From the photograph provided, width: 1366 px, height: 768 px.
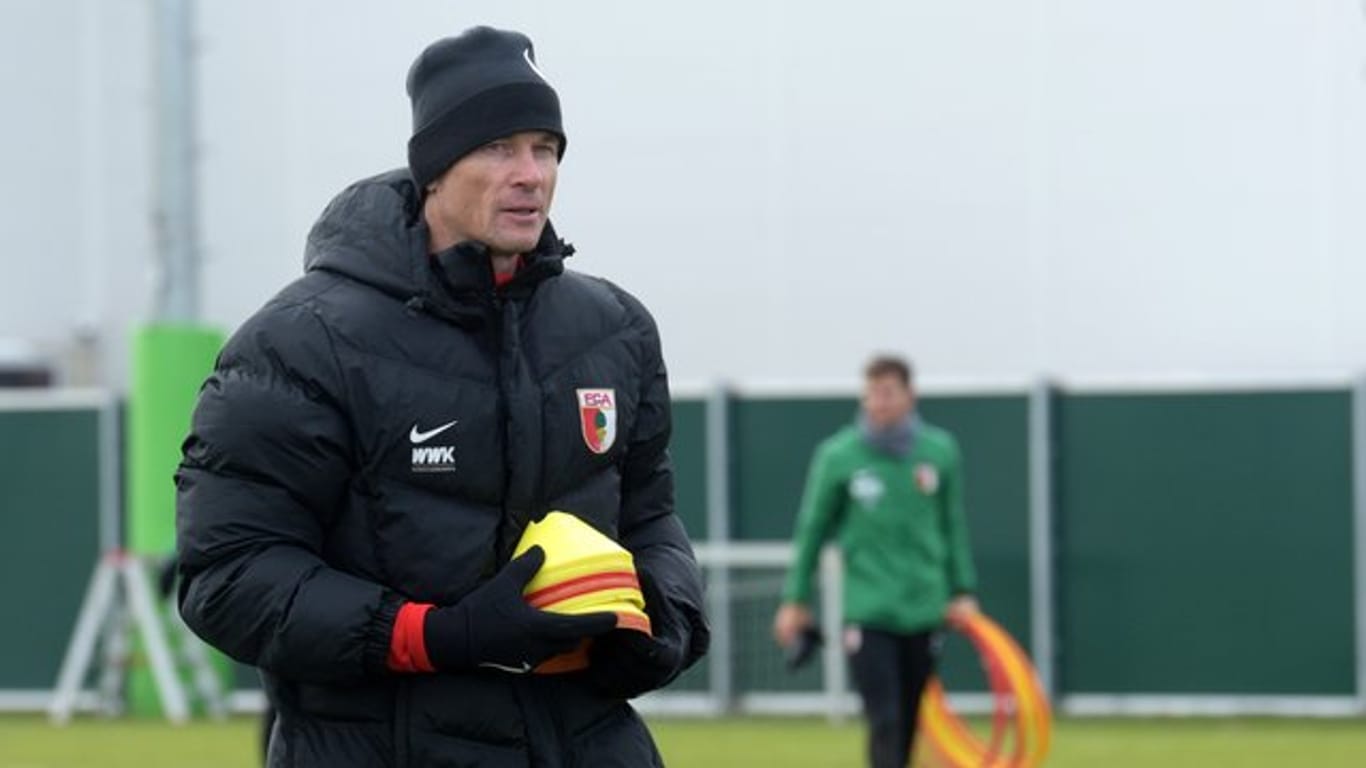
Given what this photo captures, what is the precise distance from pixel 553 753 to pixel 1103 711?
1770 centimetres

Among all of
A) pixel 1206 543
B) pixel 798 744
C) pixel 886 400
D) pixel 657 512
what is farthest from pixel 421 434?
pixel 1206 543

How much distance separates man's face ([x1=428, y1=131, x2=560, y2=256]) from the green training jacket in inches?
350

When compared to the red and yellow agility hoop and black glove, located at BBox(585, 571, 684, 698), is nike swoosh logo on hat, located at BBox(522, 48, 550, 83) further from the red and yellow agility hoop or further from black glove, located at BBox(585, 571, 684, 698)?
the red and yellow agility hoop

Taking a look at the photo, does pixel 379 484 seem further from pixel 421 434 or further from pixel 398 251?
pixel 398 251

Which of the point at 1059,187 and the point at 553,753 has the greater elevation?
the point at 1059,187

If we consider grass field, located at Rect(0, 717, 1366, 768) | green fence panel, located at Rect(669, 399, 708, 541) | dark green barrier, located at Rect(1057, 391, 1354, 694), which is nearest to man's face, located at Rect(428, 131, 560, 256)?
grass field, located at Rect(0, 717, 1366, 768)

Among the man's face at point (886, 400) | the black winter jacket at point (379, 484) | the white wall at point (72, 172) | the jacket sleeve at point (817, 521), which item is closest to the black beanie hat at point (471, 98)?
the black winter jacket at point (379, 484)

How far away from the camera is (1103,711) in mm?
23016

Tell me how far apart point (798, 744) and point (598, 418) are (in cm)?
1489

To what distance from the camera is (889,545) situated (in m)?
14.5

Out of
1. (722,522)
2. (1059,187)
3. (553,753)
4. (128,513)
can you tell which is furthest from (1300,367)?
(553,753)

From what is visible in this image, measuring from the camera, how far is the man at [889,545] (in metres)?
14.4

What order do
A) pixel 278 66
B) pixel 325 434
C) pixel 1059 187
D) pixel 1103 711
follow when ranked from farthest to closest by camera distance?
pixel 278 66 < pixel 1059 187 < pixel 1103 711 < pixel 325 434

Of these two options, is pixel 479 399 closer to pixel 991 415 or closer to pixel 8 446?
pixel 991 415
